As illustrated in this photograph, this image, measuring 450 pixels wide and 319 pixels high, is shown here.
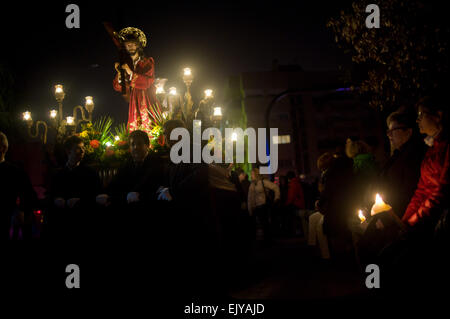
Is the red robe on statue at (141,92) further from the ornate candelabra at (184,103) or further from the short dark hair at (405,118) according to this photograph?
the short dark hair at (405,118)

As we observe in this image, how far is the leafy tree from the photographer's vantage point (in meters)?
9.57

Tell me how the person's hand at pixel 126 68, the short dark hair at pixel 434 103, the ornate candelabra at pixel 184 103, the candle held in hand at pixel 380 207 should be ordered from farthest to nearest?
the ornate candelabra at pixel 184 103, the person's hand at pixel 126 68, the short dark hair at pixel 434 103, the candle held in hand at pixel 380 207

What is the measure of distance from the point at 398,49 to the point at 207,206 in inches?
362

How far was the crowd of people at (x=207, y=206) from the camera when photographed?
2.60m

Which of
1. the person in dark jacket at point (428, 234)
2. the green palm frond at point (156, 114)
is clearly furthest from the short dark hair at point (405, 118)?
the green palm frond at point (156, 114)

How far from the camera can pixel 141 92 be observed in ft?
22.8

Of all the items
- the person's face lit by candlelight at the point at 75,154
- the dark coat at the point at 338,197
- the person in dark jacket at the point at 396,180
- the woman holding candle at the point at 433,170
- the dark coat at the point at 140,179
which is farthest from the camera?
the dark coat at the point at 338,197

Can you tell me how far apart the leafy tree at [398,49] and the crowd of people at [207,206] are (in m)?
6.45

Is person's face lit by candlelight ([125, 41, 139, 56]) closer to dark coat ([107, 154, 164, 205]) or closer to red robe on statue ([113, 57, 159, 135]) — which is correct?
red robe on statue ([113, 57, 159, 135])

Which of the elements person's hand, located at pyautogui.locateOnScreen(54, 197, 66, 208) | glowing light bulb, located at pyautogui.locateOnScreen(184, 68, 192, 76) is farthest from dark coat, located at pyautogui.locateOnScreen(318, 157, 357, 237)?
→ glowing light bulb, located at pyautogui.locateOnScreen(184, 68, 192, 76)

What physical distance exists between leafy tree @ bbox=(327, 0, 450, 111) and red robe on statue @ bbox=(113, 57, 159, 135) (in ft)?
A: 21.6

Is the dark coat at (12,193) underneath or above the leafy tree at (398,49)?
underneath

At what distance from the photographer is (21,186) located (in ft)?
13.7

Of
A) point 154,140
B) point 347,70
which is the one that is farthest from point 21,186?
point 347,70
